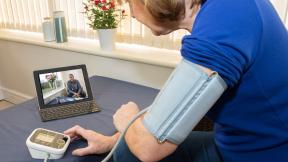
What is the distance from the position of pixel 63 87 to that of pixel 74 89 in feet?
0.17

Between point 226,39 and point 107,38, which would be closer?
point 226,39

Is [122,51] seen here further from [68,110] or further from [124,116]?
[124,116]

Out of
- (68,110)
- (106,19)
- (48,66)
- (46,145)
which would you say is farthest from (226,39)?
(48,66)

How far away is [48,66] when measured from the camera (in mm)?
2270

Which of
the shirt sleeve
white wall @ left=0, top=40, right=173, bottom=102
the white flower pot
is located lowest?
white wall @ left=0, top=40, right=173, bottom=102

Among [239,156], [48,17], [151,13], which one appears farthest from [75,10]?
[239,156]

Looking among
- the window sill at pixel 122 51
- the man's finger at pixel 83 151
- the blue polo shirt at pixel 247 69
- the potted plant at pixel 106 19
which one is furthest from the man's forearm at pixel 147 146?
the potted plant at pixel 106 19

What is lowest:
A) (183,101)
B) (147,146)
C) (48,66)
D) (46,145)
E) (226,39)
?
(48,66)

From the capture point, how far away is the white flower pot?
5.66ft

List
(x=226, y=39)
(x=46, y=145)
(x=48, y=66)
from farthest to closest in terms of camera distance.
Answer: (x=48, y=66), (x=46, y=145), (x=226, y=39)

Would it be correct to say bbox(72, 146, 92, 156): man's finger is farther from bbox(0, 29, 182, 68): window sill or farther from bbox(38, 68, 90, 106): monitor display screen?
bbox(0, 29, 182, 68): window sill

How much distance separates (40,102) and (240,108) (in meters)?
0.90

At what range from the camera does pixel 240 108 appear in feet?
2.21

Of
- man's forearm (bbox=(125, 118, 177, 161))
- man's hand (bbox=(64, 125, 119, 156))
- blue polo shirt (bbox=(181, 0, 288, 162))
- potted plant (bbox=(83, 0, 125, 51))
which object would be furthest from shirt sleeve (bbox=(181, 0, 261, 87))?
potted plant (bbox=(83, 0, 125, 51))
